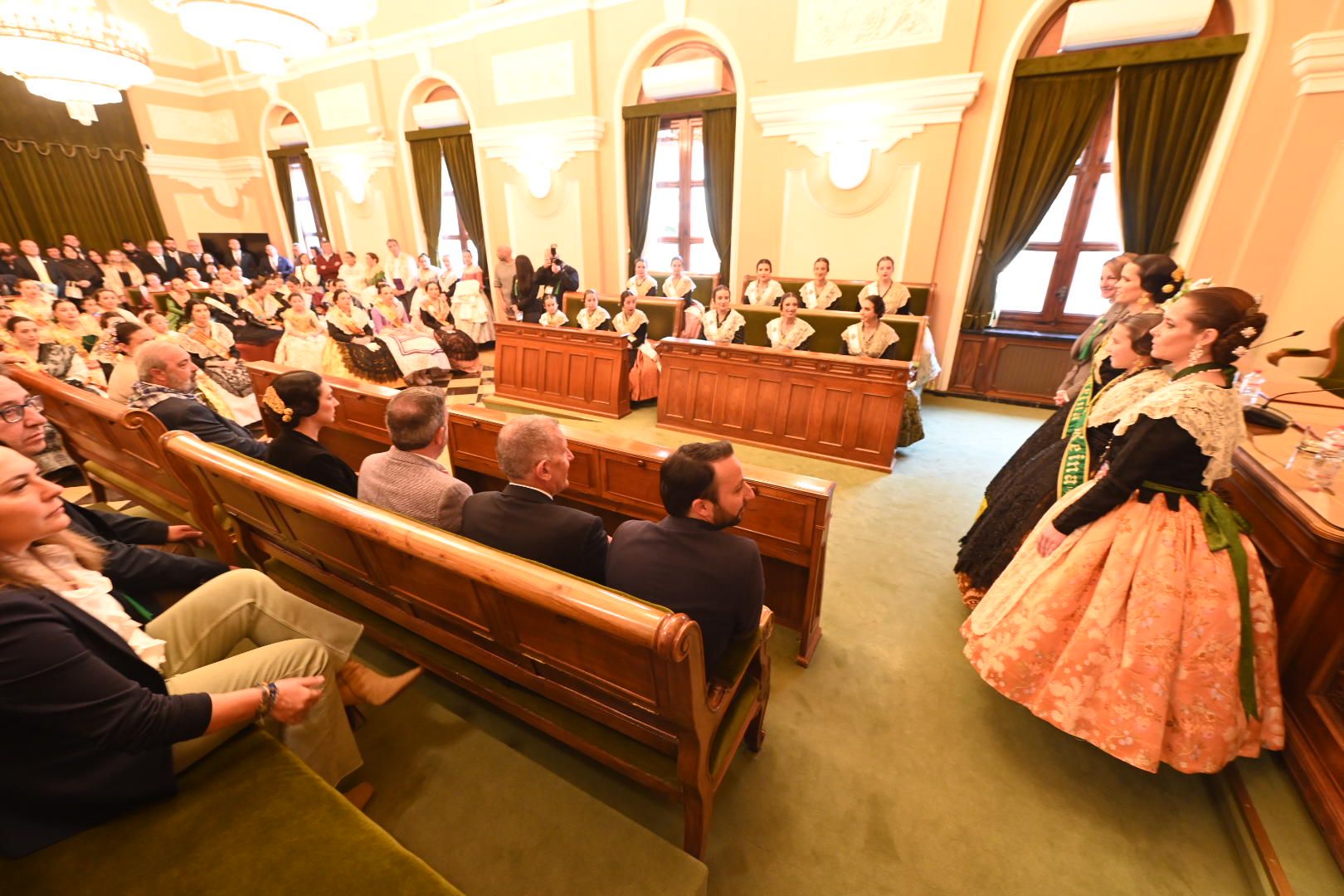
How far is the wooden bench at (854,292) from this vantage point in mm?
5414

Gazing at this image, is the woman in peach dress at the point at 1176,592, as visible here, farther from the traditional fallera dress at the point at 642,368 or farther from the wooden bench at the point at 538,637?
the traditional fallera dress at the point at 642,368

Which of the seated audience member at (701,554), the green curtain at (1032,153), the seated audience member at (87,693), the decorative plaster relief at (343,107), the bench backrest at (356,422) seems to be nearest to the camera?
the seated audience member at (87,693)

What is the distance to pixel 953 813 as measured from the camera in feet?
5.10

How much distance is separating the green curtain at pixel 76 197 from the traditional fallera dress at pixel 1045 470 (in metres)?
14.3

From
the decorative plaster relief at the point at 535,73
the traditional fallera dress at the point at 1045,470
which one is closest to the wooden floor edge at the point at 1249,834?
the traditional fallera dress at the point at 1045,470

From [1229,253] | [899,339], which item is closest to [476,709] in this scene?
[899,339]

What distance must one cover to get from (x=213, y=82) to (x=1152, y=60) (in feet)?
47.0

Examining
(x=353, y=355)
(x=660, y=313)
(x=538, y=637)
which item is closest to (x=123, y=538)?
(x=538, y=637)

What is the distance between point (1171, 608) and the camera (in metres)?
1.49

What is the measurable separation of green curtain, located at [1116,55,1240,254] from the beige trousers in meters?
6.41

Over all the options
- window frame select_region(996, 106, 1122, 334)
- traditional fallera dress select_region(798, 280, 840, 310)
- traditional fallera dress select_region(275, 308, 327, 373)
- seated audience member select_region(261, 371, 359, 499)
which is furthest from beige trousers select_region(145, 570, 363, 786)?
window frame select_region(996, 106, 1122, 334)

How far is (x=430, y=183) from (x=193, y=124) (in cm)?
618

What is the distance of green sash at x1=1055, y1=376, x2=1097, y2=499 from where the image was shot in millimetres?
1951

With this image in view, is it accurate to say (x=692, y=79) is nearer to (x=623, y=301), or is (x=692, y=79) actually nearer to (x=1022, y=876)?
(x=623, y=301)
